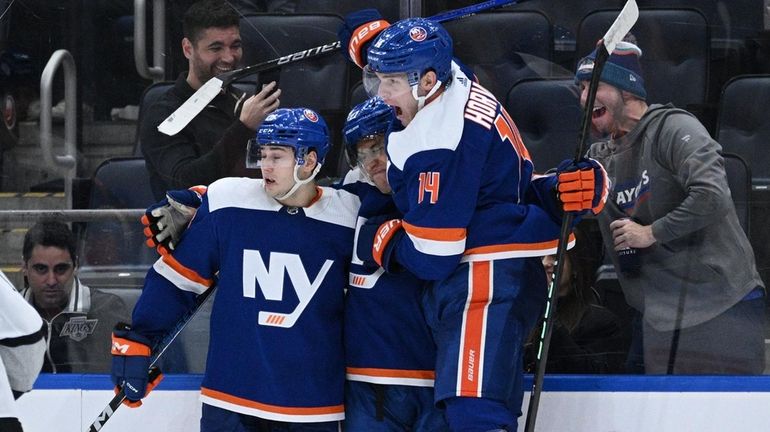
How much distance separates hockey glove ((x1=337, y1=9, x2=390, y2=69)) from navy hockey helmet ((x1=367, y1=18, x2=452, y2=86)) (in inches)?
11.1

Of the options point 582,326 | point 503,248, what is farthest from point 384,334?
point 582,326

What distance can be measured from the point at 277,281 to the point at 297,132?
0.35m

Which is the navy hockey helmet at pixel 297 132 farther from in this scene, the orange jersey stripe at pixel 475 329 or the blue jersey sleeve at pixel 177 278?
the orange jersey stripe at pixel 475 329

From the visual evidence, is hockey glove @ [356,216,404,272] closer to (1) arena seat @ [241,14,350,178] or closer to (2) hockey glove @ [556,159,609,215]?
(2) hockey glove @ [556,159,609,215]

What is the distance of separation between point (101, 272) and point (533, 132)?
1181mm

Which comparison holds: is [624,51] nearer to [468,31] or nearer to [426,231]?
[468,31]

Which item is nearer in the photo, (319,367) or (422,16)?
(319,367)

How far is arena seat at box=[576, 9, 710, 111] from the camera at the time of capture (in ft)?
9.78

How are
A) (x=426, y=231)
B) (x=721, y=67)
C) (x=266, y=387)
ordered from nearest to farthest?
(x=426, y=231) < (x=266, y=387) < (x=721, y=67)

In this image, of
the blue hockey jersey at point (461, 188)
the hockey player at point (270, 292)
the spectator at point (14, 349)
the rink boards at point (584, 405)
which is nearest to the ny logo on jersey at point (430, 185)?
the blue hockey jersey at point (461, 188)

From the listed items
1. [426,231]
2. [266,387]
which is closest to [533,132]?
[426,231]

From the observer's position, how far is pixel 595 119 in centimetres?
300

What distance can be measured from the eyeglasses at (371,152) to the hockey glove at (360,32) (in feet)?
0.87

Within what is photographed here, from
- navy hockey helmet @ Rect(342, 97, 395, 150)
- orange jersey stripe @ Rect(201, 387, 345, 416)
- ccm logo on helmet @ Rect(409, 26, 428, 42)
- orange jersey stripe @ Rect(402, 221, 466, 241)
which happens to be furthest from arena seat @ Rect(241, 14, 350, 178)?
orange jersey stripe @ Rect(201, 387, 345, 416)
